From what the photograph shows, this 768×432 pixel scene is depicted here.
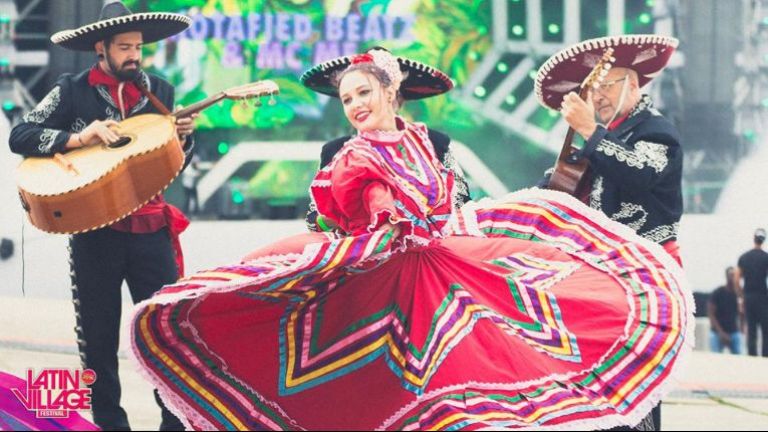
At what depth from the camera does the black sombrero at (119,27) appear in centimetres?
546

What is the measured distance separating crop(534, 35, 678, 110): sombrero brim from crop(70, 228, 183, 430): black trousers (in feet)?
5.93

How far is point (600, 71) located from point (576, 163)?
0.39 m

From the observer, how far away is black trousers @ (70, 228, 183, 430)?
5414 millimetres

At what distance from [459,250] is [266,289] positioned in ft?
2.60

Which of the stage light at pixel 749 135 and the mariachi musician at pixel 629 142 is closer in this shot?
the mariachi musician at pixel 629 142

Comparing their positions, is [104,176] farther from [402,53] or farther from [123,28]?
[402,53]

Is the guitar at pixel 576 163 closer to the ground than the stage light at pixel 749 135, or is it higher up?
higher up

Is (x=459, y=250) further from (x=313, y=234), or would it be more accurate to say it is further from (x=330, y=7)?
(x=330, y=7)

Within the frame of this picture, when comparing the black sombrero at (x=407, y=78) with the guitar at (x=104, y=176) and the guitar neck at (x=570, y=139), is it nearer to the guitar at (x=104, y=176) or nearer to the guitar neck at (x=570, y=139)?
the guitar at (x=104, y=176)

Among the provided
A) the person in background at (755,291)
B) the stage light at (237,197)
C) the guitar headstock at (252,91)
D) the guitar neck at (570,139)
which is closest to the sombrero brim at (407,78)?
the guitar headstock at (252,91)

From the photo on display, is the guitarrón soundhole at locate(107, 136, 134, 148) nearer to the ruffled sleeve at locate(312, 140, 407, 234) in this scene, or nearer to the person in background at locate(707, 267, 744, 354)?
the ruffled sleeve at locate(312, 140, 407, 234)

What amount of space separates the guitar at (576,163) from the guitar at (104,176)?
1474 mm

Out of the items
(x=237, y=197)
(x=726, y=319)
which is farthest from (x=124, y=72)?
(x=237, y=197)

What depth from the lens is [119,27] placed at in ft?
18.0
